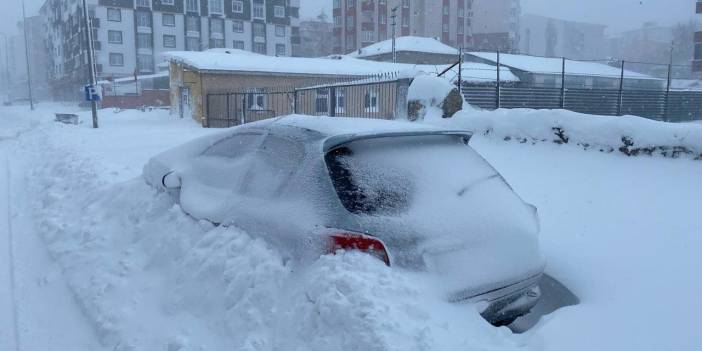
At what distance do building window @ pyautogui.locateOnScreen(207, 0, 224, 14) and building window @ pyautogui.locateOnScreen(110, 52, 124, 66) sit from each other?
12.5m

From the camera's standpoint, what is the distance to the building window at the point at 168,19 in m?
64.6

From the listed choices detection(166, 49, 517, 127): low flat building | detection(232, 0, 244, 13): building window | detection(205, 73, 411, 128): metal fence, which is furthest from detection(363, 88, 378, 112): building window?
detection(232, 0, 244, 13): building window

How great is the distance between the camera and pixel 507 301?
349 cm

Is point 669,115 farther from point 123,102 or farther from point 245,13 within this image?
point 245,13

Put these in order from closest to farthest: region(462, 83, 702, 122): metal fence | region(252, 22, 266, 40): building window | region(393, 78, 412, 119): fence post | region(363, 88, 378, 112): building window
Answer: region(393, 78, 412, 119): fence post
region(363, 88, 378, 112): building window
region(462, 83, 702, 122): metal fence
region(252, 22, 266, 40): building window

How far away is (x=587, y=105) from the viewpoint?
21250 millimetres

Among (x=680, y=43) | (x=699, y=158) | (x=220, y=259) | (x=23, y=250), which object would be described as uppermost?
(x=680, y=43)

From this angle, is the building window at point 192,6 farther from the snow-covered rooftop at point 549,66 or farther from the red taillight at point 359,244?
the red taillight at point 359,244

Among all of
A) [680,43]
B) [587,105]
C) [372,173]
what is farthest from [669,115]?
[680,43]

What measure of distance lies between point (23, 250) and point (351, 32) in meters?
73.6

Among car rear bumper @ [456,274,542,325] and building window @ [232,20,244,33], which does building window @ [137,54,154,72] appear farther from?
car rear bumper @ [456,274,542,325]

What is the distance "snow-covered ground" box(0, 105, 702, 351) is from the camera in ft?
10.1

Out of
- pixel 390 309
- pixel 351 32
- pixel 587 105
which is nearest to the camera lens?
pixel 390 309

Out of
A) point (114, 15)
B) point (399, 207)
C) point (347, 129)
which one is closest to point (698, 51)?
point (347, 129)
